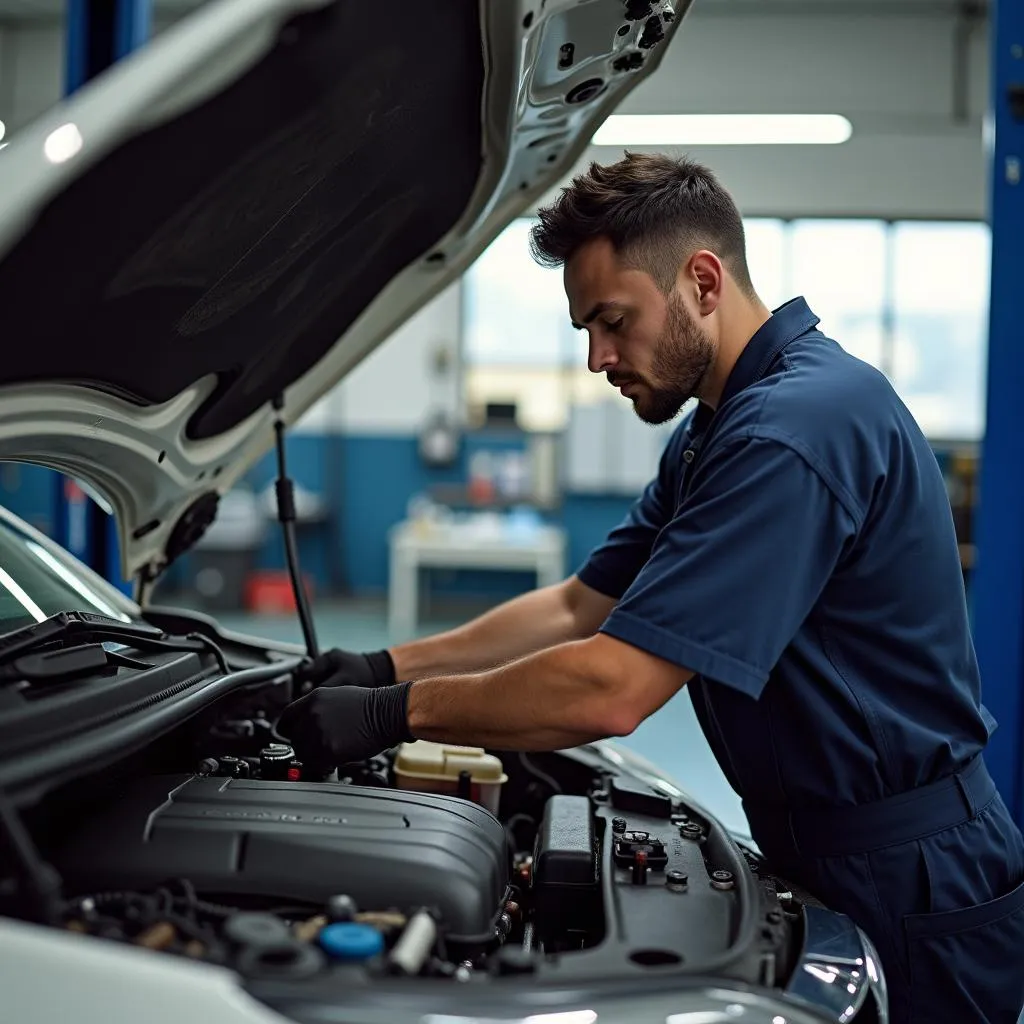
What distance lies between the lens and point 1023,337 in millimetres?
2439

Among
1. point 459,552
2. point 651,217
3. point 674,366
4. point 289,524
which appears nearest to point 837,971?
point 674,366

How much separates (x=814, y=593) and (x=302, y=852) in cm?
63

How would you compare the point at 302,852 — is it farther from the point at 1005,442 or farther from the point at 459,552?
the point at 459,552

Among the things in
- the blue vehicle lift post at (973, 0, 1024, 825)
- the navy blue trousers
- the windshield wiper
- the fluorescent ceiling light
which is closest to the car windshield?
the windshield wiper

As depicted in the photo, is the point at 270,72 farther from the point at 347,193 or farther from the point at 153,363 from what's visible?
the point at 153,363

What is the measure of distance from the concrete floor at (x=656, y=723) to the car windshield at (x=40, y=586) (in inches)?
38.6

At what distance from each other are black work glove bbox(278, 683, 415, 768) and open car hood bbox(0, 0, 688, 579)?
501 millimetres

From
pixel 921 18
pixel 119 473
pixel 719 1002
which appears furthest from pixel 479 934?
pixel 921 18

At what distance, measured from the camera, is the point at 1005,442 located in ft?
8.05

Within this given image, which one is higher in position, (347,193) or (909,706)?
(347,193)

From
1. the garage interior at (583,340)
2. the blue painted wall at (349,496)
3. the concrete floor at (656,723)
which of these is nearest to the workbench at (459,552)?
the garage interior at (583,340)

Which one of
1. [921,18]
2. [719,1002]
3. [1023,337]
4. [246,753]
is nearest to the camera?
[719,1002]

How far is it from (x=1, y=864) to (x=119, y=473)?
0.87m

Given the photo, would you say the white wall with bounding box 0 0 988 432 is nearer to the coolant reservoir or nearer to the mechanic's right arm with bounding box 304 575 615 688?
the mechanic's right arm with bounding box 304 575 615 688
